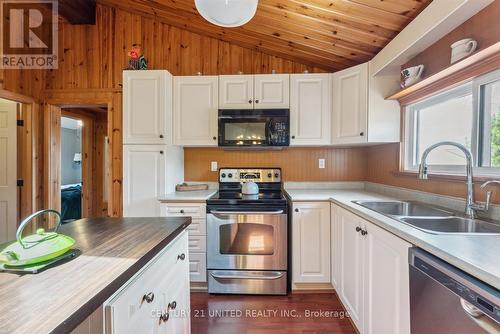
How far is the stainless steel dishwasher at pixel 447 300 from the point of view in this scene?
0.66 m

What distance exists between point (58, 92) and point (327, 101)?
3.04 metres

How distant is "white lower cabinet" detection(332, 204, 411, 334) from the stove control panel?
930mm

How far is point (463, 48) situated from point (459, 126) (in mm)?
542

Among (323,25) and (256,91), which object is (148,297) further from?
(323,25)

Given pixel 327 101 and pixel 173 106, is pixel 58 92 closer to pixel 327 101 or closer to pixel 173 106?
pixel 173 106

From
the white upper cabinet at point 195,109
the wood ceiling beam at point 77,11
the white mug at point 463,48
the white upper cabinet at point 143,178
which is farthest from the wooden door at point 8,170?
the white mug at point 463,48

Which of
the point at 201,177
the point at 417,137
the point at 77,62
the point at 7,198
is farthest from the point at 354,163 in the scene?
the point at 7,198

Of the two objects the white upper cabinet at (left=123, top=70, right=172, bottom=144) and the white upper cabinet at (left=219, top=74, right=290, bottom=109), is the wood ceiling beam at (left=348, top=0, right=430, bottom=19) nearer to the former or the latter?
the white upper cabinet at (left=219, top=74, right=290, bottom=109)

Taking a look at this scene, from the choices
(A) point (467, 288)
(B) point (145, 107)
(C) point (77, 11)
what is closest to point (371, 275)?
(A) point (467, 288)

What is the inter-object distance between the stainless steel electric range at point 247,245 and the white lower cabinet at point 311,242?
3.8 inches

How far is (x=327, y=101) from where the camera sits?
2.46 metres

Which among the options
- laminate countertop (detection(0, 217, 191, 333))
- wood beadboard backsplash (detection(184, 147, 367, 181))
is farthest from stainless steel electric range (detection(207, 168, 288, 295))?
laminate countertop (detection(0, 217, 191, 333))

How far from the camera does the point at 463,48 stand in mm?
1312

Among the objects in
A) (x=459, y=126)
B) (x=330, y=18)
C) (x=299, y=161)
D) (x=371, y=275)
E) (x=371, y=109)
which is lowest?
(x=371, y=275)
